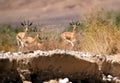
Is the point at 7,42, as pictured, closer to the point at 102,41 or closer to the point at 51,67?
the point at 102,41

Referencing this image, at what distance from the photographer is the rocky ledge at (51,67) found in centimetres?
1021

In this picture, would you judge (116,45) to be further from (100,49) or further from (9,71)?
(9,71)

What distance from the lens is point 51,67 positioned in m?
10.8

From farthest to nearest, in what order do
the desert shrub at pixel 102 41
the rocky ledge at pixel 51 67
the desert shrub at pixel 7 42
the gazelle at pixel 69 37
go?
the gazelle at pixel 69 37, the desert shrub at pixel 7 42, the desert shrub at pixel 102 41, the rocky ledge at pixel 51 67

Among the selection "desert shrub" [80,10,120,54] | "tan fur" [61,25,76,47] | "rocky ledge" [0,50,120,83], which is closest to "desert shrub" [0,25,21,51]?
"tan fur" [61,25,76,47]

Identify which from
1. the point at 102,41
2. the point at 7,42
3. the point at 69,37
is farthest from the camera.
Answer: the point at 69,37

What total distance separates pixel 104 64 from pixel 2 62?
10.6ft

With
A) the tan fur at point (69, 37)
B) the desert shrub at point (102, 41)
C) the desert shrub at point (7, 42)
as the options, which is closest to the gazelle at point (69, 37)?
the tan fur at point (69, 37)

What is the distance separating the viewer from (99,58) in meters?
12.2

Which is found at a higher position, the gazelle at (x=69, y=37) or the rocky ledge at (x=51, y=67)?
the rocky ledge at (x=51, y=67)

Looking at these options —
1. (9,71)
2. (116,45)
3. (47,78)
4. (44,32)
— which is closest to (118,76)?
(47,78)

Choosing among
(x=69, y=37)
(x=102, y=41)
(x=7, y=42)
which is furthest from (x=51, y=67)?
(x=69, y=37)

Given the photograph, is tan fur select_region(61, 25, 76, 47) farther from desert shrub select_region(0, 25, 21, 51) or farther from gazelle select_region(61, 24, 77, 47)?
desert shrub select_region(0, 25, 21, 51)

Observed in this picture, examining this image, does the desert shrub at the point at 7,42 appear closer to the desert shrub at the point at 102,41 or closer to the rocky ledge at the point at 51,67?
the desert shrub at the point at 102,41
